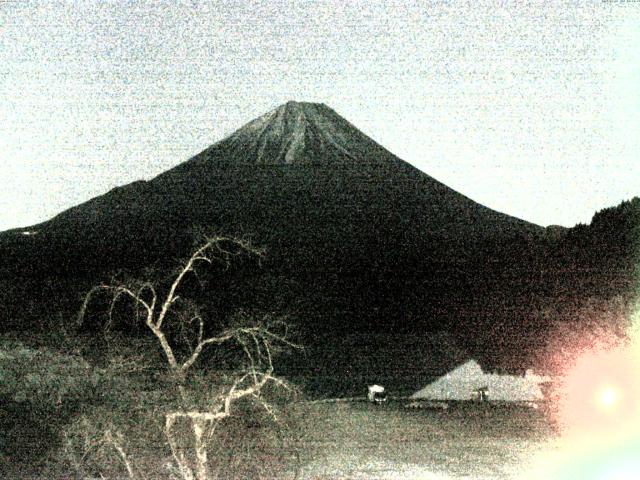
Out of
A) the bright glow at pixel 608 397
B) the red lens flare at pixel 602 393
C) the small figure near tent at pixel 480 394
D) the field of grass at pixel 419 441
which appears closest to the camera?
the field of grass at pixel 419 441

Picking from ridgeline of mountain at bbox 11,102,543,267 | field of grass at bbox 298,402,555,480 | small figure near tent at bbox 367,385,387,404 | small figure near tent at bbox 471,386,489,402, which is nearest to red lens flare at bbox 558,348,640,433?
field of grass at bbox 298,402,555,480

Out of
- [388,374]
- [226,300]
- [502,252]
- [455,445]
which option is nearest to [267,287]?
[226,300]

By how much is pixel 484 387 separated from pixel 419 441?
20.9 ft

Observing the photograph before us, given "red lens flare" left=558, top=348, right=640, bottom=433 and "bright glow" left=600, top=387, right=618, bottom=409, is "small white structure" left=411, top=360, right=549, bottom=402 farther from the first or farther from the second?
"bright glow" left=600, top=387, right=618, bottom=409

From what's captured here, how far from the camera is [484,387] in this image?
2008cm

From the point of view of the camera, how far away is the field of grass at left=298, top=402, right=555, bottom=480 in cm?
1233

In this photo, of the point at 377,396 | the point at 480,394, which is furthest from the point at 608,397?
A: the point at 377,396

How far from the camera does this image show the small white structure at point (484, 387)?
66.9ft

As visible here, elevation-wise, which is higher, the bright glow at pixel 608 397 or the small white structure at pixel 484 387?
the bright glow at pixel 608 397

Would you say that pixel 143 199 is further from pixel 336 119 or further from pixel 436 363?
pixel 436 363

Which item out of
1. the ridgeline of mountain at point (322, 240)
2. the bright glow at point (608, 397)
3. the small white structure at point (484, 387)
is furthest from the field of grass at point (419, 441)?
the ridgeline of mountain at point (322, 240)

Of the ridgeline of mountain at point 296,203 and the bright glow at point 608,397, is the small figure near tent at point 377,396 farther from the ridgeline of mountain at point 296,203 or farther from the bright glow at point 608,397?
the ridgeline of mountain at point 296,203

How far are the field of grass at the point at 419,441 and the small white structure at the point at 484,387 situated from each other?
2.70 m

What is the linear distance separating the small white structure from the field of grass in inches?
106
